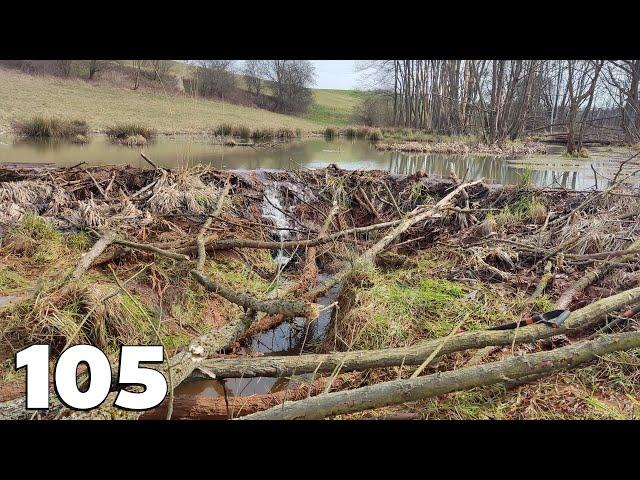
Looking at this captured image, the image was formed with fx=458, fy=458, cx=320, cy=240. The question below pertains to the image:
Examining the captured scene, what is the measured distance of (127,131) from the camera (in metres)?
17.9

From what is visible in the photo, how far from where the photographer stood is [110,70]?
33.0m

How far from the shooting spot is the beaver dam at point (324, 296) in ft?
8.58

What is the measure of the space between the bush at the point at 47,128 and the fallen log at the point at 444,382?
57.4 ft

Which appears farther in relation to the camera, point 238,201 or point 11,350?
point 238,201

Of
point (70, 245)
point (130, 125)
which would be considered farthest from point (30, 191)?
point (130, 125)

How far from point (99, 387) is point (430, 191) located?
237 inches

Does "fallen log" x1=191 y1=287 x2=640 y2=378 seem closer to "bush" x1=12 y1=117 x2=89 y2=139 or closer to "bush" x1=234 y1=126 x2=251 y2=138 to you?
"bush" x1=12 y1=117 x2=89 y2=139

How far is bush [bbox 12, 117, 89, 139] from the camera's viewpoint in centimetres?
1630

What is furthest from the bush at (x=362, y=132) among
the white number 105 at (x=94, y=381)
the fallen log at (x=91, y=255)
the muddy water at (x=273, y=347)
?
the white number 105 at (x=94, y=381)

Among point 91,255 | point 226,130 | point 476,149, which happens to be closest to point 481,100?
point 476,149

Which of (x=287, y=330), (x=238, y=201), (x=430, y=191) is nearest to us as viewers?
(x=287, y=330)

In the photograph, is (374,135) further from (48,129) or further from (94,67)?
(94,67)

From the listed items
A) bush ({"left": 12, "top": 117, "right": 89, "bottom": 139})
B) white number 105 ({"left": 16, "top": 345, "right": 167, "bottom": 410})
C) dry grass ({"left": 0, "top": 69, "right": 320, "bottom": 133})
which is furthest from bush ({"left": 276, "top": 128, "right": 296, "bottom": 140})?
white number 105 ({"left": 16, "top": 345, "right": 167, "bottom": 410})

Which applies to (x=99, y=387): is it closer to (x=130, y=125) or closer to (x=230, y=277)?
(x=230, y=277)
